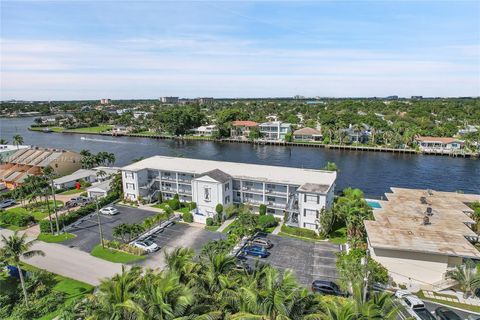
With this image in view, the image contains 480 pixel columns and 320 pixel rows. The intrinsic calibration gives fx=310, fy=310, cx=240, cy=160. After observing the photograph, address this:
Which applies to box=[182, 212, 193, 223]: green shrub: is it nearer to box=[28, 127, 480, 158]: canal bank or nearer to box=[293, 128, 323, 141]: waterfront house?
box=[28, 127, 480, 158]: canal bank

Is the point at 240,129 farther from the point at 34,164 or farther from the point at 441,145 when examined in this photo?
the point at 34,164

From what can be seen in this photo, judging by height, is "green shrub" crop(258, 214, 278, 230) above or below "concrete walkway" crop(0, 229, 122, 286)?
above

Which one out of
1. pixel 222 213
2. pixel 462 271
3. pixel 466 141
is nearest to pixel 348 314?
pixel 462 271

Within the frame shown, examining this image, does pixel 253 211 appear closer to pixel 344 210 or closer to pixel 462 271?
pixel 344 210

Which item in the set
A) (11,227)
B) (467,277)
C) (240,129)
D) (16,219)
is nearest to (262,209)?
(467,277)

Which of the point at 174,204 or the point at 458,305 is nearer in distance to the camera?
the point at 458,305

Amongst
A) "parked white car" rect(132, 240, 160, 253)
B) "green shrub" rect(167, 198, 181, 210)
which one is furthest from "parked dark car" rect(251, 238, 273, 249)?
"green shrub" rect(167, 198, 181, 210)
